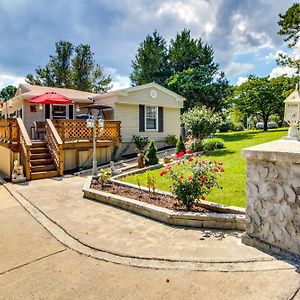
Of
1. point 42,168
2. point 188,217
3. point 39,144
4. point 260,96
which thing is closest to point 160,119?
point 39,144

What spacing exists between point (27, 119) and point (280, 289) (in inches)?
584

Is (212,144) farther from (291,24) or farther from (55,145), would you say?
(291,24)

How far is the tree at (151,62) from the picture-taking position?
103ft

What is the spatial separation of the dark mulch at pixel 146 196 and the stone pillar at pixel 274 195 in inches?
60.2

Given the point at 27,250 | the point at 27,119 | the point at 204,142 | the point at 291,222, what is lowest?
the point at 27,250

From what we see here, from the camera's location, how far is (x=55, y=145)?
10.6 metres

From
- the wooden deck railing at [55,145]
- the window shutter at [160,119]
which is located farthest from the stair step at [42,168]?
the window shutter at [160,119]

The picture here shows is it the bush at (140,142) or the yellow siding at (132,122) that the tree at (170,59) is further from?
A: the bush at (140,142)

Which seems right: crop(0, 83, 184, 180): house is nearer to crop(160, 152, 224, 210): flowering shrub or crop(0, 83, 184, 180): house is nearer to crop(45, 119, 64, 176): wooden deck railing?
crop(45, 119, 64, 176): wooden deck railing

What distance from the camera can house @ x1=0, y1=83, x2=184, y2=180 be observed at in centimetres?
1062

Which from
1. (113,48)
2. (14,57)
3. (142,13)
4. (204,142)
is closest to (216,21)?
(142,13)

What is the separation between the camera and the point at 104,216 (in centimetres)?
545

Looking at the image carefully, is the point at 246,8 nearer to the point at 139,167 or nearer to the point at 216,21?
the point at 216,21

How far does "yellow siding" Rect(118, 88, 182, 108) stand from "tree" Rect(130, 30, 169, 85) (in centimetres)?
1494
